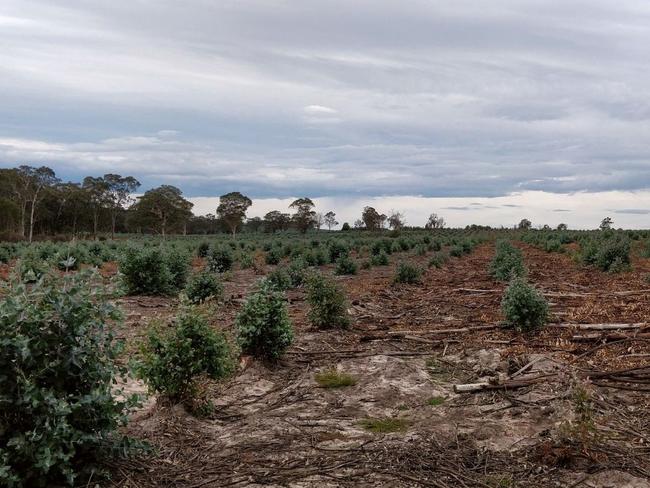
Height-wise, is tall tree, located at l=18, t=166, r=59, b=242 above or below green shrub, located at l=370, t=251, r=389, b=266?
above

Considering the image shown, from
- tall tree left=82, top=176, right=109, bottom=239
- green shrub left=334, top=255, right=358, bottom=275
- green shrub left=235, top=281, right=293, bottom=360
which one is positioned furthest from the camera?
tall tree left=82, top=176, right=109, bottom=239

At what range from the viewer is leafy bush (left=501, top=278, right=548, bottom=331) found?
9.22 meters

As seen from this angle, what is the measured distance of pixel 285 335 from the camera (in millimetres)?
7758

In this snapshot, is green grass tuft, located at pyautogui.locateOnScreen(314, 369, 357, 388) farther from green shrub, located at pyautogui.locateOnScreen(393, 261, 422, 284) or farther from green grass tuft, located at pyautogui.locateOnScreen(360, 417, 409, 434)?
green shrub, located at pyautogui.locateOnScreen(393, 261, 422, 284)

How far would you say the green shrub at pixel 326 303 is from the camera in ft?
33.4

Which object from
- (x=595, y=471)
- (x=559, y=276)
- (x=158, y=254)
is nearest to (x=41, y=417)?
(x=595, y=471)

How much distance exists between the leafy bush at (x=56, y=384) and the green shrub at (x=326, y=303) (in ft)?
19.5

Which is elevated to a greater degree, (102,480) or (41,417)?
(41,417)

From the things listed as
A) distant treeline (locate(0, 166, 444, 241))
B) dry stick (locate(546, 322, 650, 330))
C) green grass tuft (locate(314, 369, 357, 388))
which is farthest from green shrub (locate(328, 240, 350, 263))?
distant treeline (locate(0, 166, 444, 241))

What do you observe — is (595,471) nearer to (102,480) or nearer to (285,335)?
(102,480)

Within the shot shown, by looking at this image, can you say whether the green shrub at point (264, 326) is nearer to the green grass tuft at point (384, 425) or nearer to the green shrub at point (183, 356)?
the green shrub at point (183, 356)

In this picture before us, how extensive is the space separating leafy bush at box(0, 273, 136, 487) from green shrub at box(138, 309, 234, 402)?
1.33 meters

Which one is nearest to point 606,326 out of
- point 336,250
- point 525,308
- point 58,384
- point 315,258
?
point 525,308

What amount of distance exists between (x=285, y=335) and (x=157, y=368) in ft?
7.50
